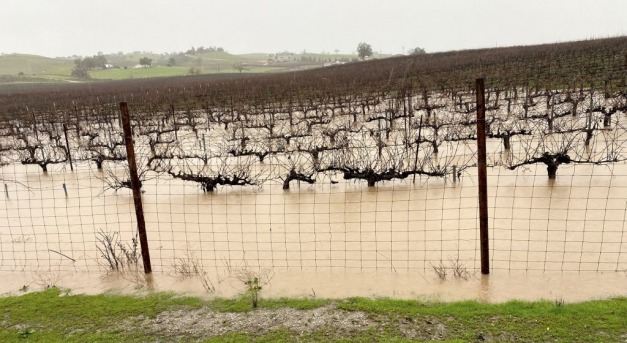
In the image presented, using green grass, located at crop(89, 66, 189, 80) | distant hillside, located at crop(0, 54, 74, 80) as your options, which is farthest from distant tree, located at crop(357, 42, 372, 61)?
distant hillside, located at crop(0, 54, 74, 80)

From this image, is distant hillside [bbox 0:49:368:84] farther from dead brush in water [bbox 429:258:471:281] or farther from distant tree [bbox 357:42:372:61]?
dead brush in water [bbox 429:258:471:281]

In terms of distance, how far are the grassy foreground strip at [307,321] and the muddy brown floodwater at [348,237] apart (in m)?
0.62

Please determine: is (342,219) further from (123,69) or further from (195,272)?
(123,69)

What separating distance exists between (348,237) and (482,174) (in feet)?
12.2

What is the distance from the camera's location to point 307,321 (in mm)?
5871

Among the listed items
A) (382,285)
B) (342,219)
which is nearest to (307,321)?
A: (382,285)

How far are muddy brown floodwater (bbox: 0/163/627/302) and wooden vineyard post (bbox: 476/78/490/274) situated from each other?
446 mm

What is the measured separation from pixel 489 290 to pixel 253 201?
25.9ft

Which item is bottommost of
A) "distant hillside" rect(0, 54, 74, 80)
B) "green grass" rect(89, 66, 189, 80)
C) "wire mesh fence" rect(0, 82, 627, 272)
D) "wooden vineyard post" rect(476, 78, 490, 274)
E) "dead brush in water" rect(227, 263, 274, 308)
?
"wire mesh fence" rect(0, 82, 627, 272)

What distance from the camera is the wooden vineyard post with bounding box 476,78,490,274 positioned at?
6.46 m

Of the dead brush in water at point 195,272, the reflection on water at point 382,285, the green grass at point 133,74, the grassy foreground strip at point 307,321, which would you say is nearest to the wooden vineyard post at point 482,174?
the reflection on water at point 382,285

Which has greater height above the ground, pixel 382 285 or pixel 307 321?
pixel 307 321

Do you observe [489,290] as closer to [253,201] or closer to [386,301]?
[386,301]

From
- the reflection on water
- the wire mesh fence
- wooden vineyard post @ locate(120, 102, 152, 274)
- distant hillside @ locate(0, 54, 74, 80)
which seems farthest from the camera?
distant hillside @ locate(0, 54, 74, 80)
